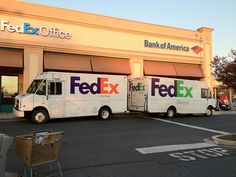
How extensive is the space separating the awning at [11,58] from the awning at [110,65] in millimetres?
5454

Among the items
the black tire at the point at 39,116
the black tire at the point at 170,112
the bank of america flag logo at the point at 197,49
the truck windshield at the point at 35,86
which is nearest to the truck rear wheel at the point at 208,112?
the black tire at the point at 170,112

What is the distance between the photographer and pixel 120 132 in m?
12.7

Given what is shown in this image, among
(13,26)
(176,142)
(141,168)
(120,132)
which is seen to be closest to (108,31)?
(13,26)

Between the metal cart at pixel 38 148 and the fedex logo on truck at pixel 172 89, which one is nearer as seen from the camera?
the metal cart at pixel 38 148

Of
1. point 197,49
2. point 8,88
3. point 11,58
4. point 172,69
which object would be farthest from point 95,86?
point 197,49

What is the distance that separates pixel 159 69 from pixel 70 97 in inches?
442

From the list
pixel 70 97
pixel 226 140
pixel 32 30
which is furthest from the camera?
pixel 32 30

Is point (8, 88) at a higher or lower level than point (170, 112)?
higher

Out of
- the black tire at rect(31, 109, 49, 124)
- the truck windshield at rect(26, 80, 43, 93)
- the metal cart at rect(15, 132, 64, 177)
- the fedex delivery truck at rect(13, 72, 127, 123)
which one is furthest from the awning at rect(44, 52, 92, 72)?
the metal cart at rect(15, 132, 64, 177)

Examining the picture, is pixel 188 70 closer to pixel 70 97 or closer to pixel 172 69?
pixel 172 69

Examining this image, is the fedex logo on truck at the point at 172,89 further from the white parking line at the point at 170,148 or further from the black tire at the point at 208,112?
the white parking line at the point at 170,148

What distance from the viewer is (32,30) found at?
20531 millimetres

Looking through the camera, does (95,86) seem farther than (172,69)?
No

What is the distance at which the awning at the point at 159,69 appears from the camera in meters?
25.0
